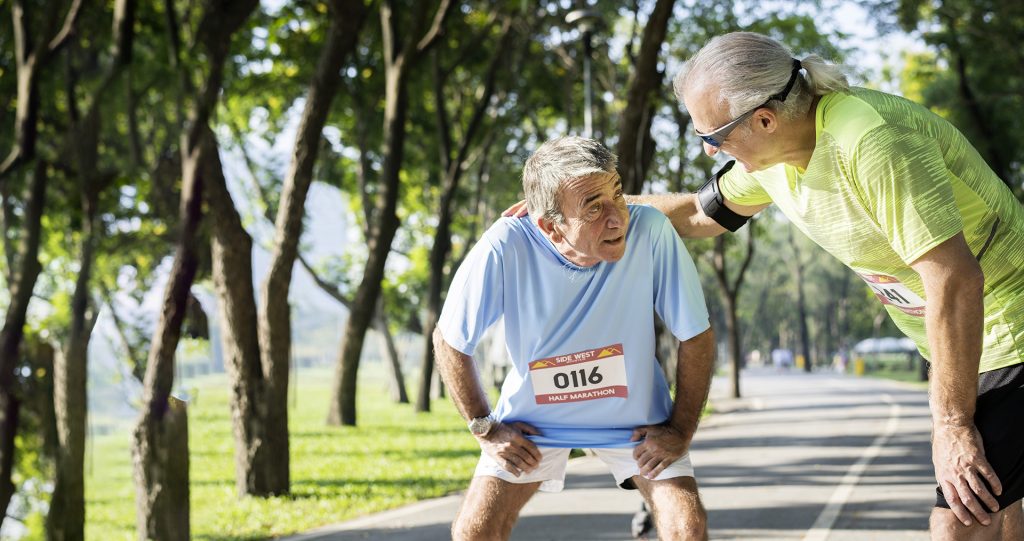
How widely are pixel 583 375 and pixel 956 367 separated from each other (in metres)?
1.18

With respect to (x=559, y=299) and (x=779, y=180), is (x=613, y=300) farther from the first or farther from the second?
(x=779, y=180)

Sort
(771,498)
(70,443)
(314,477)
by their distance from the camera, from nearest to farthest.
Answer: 1. (70,443)
2. (771,498)
3. (314,477)

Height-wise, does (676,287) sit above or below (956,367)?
above

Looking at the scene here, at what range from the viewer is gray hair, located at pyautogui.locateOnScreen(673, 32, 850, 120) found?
126 inches

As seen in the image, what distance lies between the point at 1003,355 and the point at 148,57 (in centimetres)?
1726

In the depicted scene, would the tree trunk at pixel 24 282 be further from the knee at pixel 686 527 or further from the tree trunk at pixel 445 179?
the tree trunk at pixel 445 179

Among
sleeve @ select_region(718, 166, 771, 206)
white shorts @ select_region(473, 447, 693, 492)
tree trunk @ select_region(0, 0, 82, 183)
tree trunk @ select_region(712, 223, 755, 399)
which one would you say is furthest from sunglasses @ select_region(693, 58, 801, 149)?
tree trunk @ select_region(712, 223, 755, 399)

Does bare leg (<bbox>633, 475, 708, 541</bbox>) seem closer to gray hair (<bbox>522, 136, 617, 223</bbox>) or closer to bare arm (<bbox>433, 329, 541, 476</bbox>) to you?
bare arm (<bbox>433, 329, 541, 476</bbox>)

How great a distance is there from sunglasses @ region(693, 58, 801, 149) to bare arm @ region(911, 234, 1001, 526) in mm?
613

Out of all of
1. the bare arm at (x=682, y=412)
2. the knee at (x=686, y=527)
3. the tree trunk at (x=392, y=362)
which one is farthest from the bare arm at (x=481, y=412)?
the tree trunk at (x=392, y=362)

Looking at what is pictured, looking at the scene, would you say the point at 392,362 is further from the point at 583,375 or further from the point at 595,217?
the point at 595,217

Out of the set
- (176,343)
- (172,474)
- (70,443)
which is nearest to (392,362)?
(176,343)

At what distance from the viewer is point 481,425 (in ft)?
12.4

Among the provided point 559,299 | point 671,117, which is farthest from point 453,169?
point 559,299
